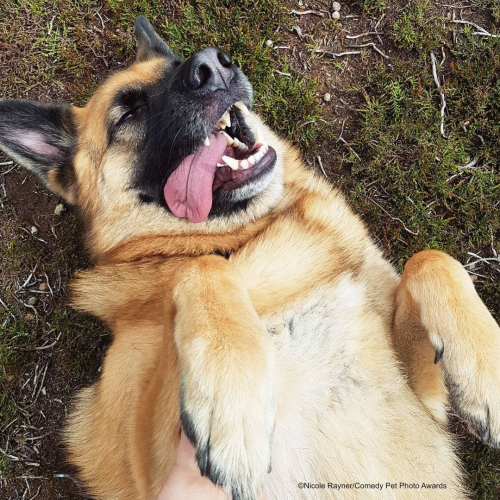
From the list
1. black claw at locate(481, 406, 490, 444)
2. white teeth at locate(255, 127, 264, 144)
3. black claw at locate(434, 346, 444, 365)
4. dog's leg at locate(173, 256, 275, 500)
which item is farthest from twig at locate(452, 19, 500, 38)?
dog's leg at locate(173, 256, 275, 500)

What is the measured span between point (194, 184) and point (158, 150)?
1.21ft

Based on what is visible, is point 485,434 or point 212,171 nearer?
point 485,434

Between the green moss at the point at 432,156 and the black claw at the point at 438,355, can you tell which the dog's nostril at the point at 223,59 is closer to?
the green moss at the point at 432,156

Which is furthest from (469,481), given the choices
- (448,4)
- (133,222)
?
(448,4)

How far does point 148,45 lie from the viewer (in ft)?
11.5

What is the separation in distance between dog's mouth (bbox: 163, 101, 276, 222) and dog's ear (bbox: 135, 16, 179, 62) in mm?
965

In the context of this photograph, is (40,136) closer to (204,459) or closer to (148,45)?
(148,45)

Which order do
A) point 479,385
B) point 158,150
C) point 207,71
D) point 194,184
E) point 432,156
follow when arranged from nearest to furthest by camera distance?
point 479,385
point 207,71
point 194,184
point 158,150
point 432,156

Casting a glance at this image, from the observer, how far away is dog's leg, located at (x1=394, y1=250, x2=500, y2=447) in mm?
2268

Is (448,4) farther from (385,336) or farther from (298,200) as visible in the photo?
(385,336)

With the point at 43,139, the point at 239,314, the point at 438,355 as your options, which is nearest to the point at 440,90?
the point at 438,355

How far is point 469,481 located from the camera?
3695 mm

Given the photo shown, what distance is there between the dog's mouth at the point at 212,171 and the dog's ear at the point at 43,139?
100 centimetres

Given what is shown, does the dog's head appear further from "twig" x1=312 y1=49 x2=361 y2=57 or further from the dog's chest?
"twig" x1=312 y1=49 x2=361 y2=57
